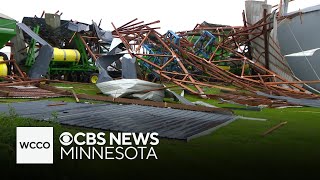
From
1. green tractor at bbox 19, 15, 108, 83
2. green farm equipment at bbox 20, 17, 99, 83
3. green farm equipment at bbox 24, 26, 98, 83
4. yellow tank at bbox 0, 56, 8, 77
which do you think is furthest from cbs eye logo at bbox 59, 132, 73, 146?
green tractor at bbox 19, 15, 108, 83

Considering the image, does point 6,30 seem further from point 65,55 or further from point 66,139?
point 66,139

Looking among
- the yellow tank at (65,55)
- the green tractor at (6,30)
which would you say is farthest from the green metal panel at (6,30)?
the yellow tank at (65,55)

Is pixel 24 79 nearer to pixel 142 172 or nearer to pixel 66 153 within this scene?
pixel 66 153

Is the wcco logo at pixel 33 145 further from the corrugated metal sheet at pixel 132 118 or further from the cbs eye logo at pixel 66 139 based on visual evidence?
the corrugated metal sheet at pixel 132 118

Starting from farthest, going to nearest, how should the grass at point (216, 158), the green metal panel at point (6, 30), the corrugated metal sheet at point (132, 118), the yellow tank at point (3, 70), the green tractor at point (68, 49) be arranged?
the green tractor at point (68, 49)
the green metal panel at point (6, 30)
the yellow tank at point (3, 70)
the corrugated metal sheet at point (132, 118)
the grass at point (216, 158)

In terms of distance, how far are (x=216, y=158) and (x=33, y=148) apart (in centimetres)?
205

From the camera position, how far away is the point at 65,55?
53.2ft

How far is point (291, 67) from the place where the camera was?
15656 mm

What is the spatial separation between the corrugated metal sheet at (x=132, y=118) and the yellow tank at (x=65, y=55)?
26.0 feet

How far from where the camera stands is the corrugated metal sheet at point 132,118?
18.7ft

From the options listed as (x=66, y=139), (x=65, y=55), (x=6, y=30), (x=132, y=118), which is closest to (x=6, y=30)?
(x=6, y=30)

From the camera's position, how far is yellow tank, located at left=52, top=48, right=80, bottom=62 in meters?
16.0

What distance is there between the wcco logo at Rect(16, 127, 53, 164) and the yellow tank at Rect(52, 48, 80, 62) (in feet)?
41.9

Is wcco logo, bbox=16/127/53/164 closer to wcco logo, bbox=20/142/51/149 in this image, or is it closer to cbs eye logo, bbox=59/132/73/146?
wcco logo, bbox=20/142/51/149
